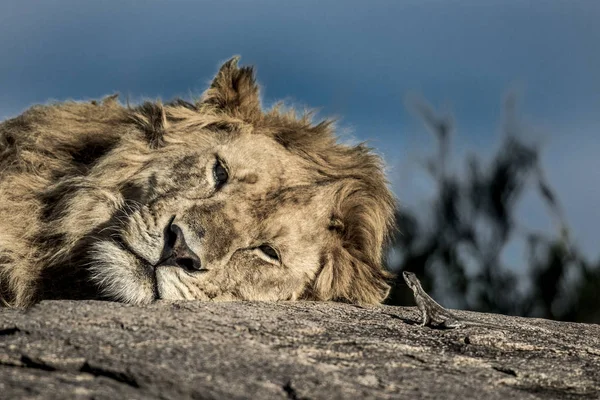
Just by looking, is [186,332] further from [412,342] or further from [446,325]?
[446,325]

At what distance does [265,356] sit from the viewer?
3.04 m

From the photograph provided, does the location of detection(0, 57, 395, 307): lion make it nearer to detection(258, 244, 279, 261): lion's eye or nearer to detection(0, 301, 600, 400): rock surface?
detection(258, 244, 279, 261): lion's eye

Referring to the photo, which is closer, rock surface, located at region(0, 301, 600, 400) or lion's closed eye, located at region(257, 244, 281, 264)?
rock surface, located at region(0, 301, 600, 400)

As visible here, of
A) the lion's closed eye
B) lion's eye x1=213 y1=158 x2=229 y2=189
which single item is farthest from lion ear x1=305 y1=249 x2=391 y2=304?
lion's eye x1=213 y1=158 x2=229 y2=189

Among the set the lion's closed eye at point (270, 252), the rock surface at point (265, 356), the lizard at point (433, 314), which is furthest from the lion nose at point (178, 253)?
the lizard at point (433, 314)

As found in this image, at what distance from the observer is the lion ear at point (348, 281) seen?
15.0ft

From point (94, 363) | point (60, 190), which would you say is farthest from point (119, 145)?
point (94, 363)

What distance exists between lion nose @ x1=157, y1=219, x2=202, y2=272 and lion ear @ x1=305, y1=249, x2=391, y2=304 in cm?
83

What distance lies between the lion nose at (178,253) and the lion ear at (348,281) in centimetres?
83

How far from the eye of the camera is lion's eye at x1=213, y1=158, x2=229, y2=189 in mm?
4297

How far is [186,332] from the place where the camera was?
322cm

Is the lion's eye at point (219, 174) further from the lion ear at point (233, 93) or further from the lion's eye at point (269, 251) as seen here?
the lion ear at point (233, 93)

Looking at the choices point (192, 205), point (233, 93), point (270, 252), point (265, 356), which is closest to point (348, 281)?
point (270, 252)

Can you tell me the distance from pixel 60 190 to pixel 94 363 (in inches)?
81.5
